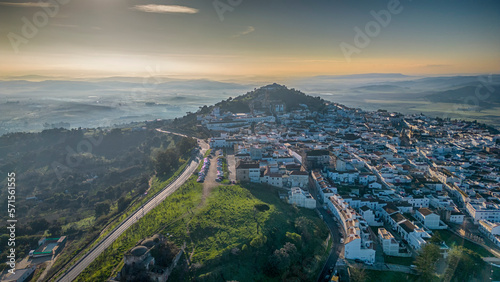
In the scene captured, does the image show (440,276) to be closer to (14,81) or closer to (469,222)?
(469,222)

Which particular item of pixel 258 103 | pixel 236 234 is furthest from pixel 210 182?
pixel 258 103

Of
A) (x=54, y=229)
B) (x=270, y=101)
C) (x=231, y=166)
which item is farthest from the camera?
(x=270, y=101)

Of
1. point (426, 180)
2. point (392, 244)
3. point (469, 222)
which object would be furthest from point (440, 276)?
point (426, 180)

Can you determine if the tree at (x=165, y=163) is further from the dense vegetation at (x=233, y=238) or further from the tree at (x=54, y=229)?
the tree at (x=54, y=229)

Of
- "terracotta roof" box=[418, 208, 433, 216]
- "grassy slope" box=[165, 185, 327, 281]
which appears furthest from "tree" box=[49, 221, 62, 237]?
"terracotta roof" box=[418, 208, 433, 216]

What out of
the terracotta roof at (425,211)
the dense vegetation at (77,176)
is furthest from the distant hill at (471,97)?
the dense vegetation at (77,176)

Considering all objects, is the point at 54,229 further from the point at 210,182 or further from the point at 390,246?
the point at 390,246

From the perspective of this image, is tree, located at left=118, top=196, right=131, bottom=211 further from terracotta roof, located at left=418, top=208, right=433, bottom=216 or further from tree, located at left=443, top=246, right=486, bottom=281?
terracotta roof, located at left=418, top=208, right=433, bottom=216
